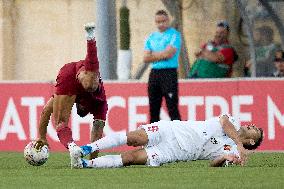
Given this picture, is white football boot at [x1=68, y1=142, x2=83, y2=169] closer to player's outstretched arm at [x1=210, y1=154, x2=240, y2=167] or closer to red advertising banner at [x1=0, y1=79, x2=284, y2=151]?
player's outstretched arm at [x1=210, y1=154, x2=240, y2=167]

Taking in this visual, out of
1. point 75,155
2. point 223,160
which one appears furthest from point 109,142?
point 223,160

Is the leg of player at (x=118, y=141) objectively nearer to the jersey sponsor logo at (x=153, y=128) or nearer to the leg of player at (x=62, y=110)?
the jersey sponsor logo at (x=153, y=128)

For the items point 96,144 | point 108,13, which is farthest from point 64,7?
point 96,144

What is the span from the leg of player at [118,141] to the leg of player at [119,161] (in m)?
0.14

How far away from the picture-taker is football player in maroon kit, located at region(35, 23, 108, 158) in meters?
19.7

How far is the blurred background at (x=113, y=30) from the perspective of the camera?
2758cm

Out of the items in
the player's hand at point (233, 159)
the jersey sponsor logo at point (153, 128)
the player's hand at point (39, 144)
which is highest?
the jersey sponsor logo at point (153, 128)

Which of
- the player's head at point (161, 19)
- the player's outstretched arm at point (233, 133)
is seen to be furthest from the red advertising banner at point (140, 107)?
the player's outstretched arm at point (233, 133)

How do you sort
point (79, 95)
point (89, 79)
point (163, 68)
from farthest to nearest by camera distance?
point (163, 68) → point (79, 95) → point (89, 79)

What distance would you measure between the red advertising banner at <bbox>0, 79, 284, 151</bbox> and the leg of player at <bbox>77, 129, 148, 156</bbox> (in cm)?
553

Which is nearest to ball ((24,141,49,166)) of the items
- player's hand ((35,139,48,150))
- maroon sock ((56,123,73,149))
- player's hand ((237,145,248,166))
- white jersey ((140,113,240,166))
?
player's hand ((35,139,48,150))

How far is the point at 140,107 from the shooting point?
82.5 ft

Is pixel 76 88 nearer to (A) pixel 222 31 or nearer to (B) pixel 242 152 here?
(B) pixel 242 152

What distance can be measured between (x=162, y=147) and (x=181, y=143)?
0.23 meters
